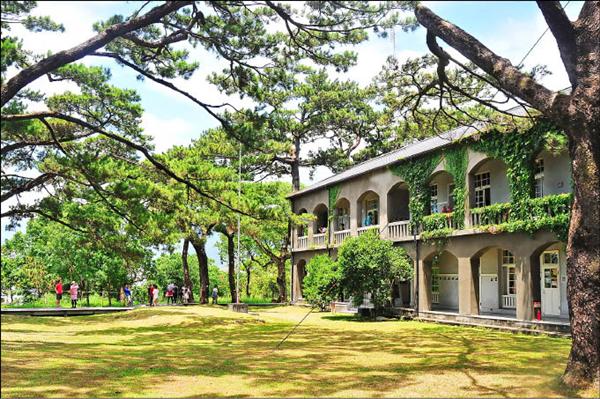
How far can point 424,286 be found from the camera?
21.8 meters

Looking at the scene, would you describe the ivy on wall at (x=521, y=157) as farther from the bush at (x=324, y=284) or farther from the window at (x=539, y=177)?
the bush at (x=324, y=284)

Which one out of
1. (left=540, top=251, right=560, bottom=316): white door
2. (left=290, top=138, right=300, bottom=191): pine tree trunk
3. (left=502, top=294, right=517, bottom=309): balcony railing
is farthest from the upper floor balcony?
(left=502, top=294, right=517, bottom=309): balcony railing

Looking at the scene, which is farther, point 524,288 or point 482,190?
point 482,190

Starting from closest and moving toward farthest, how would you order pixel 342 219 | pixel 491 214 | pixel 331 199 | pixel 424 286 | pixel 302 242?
pixel 491 214 → pixel 424 286 → pixel 331 199 → pixel 342 219 → pixel 302 242

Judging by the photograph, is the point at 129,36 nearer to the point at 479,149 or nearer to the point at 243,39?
the point at 243,39

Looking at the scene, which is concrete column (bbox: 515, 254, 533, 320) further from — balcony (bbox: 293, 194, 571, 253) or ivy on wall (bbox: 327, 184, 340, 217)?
ivy on wall (bbox: 327, 184, 340, 217)

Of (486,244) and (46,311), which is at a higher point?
(486,244)

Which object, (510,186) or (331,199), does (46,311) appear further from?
(510,186)

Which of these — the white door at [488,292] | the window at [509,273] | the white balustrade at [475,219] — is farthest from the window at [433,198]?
the white balustrade at [475,219]

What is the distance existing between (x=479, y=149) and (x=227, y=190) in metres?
8.91

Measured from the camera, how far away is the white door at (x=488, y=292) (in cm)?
2186

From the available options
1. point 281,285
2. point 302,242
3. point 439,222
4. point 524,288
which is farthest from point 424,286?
point 281,285

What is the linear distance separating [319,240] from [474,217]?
12121mm

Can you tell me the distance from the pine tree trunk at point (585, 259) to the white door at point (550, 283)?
12.5m
